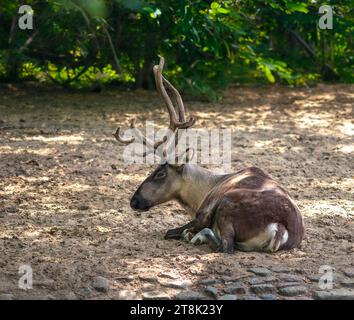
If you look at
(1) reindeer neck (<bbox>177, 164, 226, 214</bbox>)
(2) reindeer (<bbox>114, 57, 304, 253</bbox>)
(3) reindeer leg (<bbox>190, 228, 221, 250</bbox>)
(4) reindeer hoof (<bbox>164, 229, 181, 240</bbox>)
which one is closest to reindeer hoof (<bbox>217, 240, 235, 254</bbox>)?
(2) reindeer (<bbox>114, 57, 304, 253</bbox>)

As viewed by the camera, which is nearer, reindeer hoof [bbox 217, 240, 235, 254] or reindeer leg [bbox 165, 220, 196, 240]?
reindeer hoof [bbox 217, 240, 235, 254]

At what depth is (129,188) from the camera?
25.6 ft

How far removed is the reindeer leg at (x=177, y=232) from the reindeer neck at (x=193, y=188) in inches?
15.0

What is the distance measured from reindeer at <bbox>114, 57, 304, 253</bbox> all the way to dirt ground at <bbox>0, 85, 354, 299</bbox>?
0.38ft

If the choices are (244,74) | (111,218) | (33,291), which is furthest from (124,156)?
(244,74)

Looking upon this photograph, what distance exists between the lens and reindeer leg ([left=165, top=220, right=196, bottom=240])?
20.2ft

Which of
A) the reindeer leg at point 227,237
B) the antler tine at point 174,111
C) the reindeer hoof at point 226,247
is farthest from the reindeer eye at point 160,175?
the reindeer hoof at point 226,247

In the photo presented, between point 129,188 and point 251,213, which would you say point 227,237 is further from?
point 129,188

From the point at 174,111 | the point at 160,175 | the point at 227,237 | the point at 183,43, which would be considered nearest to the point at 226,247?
the point at 227,237

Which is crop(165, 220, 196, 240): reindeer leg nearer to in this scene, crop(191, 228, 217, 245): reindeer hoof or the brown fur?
the brown fur

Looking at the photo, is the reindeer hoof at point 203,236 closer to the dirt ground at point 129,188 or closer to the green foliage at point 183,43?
the dirt ground at point 129,188
